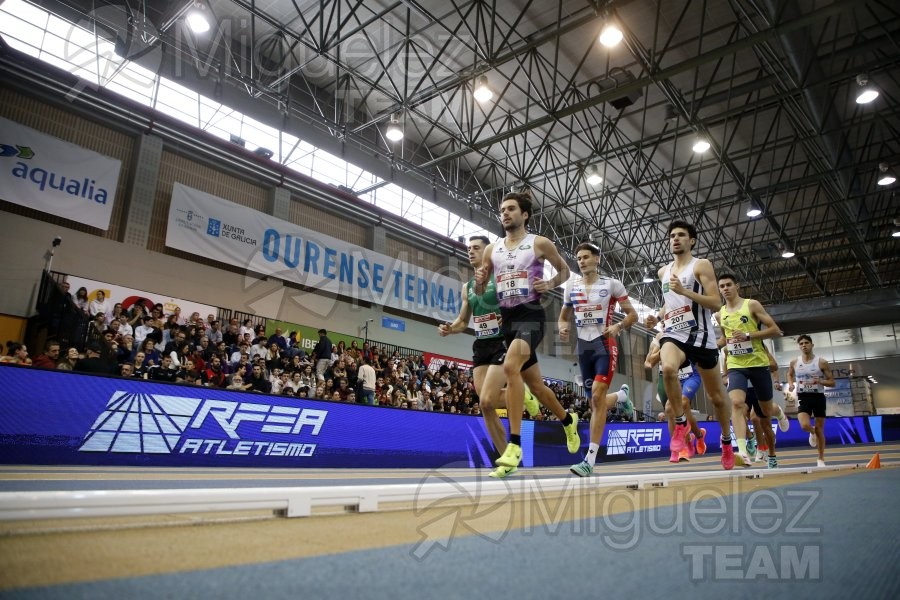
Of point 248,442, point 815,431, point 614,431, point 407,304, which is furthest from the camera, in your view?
point 407,304

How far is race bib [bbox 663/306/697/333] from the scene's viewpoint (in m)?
4.62

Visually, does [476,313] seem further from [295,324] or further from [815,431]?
[295,324]

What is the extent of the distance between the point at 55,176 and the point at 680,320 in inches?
428

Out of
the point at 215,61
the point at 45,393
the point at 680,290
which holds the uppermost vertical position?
the point at 215,61

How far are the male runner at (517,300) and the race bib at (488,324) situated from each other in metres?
0.42

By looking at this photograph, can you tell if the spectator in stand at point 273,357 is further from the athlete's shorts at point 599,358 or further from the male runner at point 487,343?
the athlete's shorts at point 599,358

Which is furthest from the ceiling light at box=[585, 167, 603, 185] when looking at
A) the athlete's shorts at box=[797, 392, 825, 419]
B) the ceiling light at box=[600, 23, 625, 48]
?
the athlete's shorts at box=[797, 392, 825, 419]

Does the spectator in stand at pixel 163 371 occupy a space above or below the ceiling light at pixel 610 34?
below

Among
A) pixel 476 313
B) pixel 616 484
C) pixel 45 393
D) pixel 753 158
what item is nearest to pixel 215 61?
pixel 45 393

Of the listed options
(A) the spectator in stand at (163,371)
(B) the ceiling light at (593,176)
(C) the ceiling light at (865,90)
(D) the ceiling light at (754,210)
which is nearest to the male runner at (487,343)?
(A) the spectator in stand at (163,371)

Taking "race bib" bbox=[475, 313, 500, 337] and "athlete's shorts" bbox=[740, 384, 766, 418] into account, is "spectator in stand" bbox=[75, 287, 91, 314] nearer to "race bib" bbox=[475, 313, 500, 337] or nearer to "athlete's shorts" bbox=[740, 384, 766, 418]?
"race bib" bbox=[475, 313, 500, 337]

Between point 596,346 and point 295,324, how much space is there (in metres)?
9.89

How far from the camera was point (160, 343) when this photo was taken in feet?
30.3

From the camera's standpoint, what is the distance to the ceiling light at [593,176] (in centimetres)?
1749
